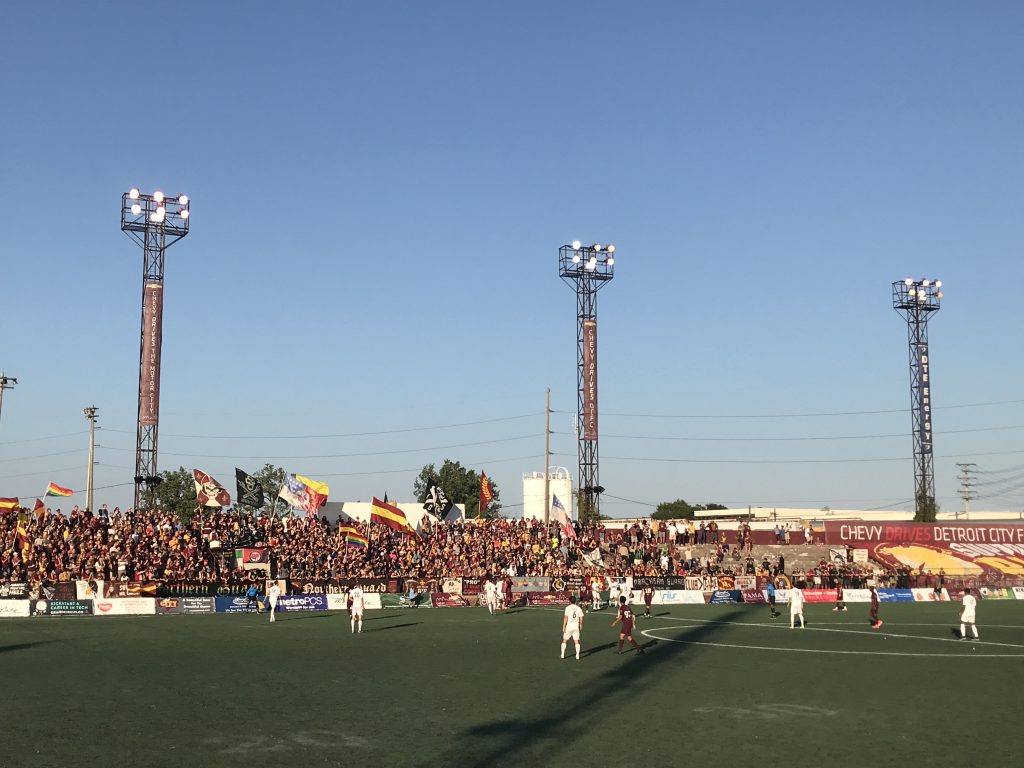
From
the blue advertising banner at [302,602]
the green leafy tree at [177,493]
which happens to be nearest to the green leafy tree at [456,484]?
the green leafy tree at [177,493]

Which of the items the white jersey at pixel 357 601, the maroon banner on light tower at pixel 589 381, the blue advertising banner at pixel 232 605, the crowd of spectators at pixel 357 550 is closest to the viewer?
the white jersey at pixel 357 601

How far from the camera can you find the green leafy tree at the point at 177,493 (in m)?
111

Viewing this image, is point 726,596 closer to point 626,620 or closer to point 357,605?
point 357,605

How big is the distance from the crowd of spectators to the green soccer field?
14309 mm

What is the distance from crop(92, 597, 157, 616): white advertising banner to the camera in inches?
1928

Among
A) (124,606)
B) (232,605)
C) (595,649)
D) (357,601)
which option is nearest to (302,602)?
(232,605)

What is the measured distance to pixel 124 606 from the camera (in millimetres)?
49344

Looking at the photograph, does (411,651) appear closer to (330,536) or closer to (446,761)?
(446,761)

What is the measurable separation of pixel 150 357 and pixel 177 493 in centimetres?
4698

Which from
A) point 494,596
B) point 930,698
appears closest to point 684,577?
point 494,596

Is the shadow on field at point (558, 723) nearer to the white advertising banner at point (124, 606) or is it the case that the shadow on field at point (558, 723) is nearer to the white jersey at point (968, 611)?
the white jersey at point (968, 611)

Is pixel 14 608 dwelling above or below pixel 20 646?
below

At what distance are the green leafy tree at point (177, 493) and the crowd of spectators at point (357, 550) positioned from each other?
41747 millimetres

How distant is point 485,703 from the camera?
2170 cm
